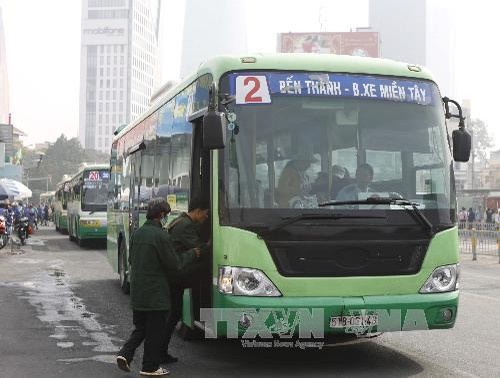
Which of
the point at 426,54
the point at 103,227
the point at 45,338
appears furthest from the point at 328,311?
the point at 426,54

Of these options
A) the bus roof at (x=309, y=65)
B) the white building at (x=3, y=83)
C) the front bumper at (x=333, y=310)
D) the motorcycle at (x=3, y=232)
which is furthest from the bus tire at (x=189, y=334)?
the white building at (x=3, y=83)

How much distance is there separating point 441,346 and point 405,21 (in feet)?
502

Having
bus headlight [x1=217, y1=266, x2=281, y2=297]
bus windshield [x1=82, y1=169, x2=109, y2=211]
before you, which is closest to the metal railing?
bus windshield [x1=82, y1=169, x2=109, y2=211]

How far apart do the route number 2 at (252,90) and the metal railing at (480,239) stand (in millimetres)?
16970

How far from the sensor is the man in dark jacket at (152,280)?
645 cm

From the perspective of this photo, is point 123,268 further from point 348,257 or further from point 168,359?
point 348,257

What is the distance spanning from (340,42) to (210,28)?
107192mm

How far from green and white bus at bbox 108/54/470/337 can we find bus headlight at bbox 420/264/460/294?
0.05ft

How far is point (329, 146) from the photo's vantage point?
6742 millimetres

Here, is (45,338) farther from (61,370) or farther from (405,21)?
(405,21)

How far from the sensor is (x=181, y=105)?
8.34 m

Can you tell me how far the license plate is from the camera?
6.40m

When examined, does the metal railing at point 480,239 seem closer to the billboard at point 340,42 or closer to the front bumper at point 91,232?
the front bumper at point 91,232

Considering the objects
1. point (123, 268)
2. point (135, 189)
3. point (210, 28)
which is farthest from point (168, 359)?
point (210, 28)
